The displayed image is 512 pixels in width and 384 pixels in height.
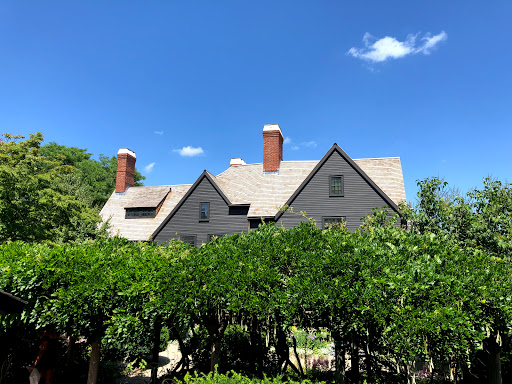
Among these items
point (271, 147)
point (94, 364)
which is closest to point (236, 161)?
point (271, 147)

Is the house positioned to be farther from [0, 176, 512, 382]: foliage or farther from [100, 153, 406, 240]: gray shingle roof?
[0, 176, 512, 382]: foliage

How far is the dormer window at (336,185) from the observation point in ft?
78.3

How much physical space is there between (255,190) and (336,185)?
644 cm

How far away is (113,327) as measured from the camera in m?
7.26

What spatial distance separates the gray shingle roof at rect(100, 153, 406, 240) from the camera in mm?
24781

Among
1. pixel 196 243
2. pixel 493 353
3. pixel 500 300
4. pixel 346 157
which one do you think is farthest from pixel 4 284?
pixel 346 157

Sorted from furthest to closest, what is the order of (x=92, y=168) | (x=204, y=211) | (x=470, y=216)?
(x=92, y=168) < (x=204, y=211) < (x=470, y=216)

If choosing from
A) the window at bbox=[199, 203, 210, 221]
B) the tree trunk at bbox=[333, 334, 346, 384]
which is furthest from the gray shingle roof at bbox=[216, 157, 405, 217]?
the tree trunk at bbox=[333, 334, 346, 384]

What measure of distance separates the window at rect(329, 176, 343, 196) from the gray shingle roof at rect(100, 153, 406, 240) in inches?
111

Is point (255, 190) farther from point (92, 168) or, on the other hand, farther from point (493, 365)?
point (92, 168)

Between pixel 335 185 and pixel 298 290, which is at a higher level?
pixel 335 185

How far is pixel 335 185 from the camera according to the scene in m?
24.0

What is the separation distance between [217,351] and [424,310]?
5.39m

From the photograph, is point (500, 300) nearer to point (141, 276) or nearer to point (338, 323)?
point (338, 323)
